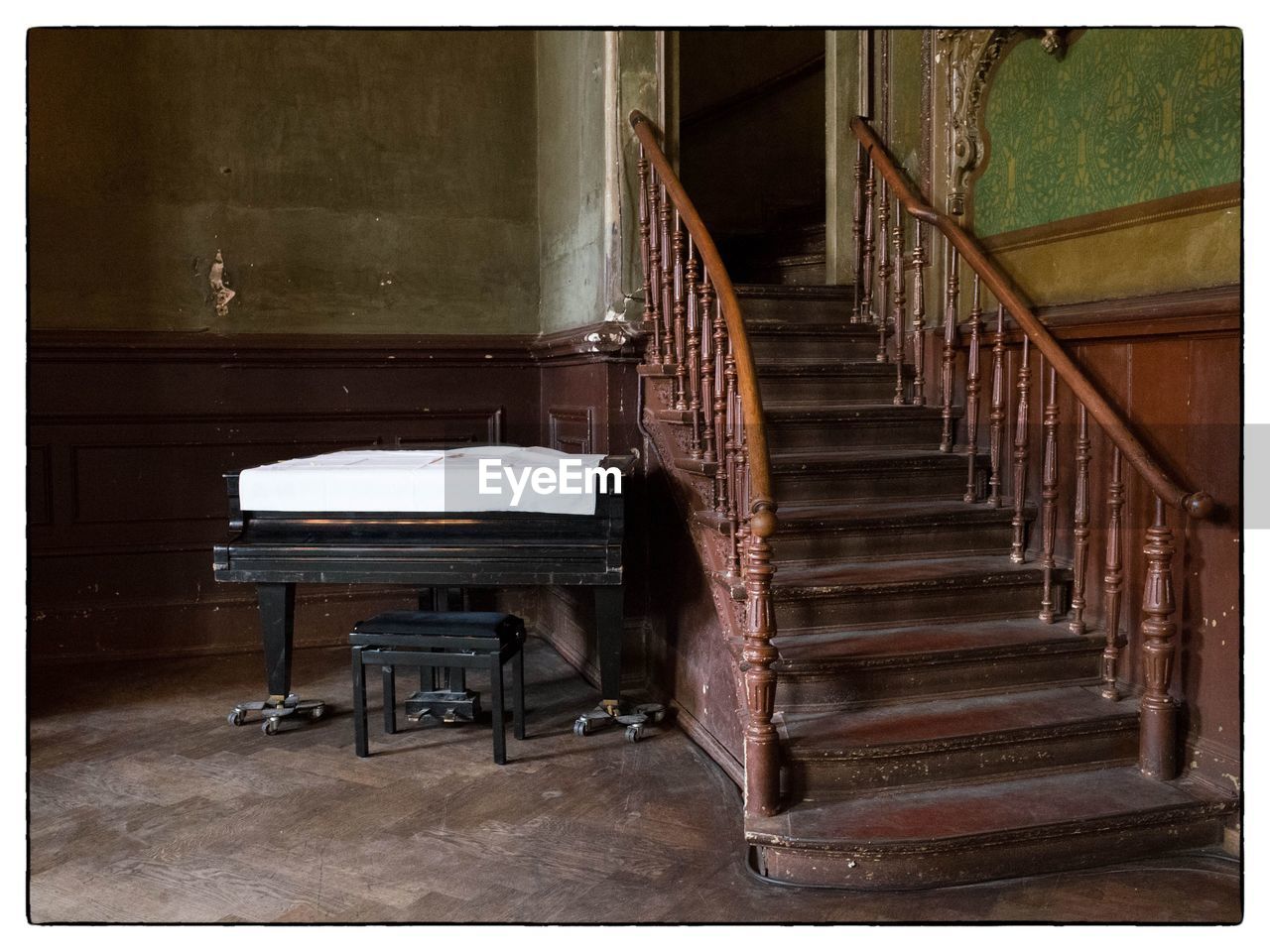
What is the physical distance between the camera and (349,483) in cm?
375

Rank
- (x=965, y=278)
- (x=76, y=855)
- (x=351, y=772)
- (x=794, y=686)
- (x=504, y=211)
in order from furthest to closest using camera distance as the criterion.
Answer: (x=504, y=211) < (x=965, y=278) < (x=351, y=772) < (x=794, y=686) < (x=76, y=855)

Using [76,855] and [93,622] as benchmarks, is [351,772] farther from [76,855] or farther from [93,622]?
[93,622]

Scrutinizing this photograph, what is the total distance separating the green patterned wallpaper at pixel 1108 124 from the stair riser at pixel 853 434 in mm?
817

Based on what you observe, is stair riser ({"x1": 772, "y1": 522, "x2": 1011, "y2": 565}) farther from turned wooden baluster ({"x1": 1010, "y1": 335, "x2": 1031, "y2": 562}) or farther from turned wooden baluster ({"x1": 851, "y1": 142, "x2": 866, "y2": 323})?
turned wooden baluster ({"x1": 851, "y1": 142, "x2": 866, "y2": 323})

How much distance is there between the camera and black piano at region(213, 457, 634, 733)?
3.69m

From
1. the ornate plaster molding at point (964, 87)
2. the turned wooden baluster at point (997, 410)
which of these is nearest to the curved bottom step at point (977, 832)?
the turned wooden baluster at point (997, 410)

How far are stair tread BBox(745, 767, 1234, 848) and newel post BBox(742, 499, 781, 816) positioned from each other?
81mm

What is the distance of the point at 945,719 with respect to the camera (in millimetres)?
3174

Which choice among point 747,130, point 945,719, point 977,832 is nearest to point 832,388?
point 945,719

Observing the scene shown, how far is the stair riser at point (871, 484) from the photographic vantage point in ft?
13.1

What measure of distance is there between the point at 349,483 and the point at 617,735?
4.40 feet

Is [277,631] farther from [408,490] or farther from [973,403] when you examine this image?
[973,403]

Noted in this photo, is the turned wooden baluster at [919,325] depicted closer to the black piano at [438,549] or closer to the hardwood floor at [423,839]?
the black piano at [438,549]

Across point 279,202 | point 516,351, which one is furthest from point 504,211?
point 279,202
